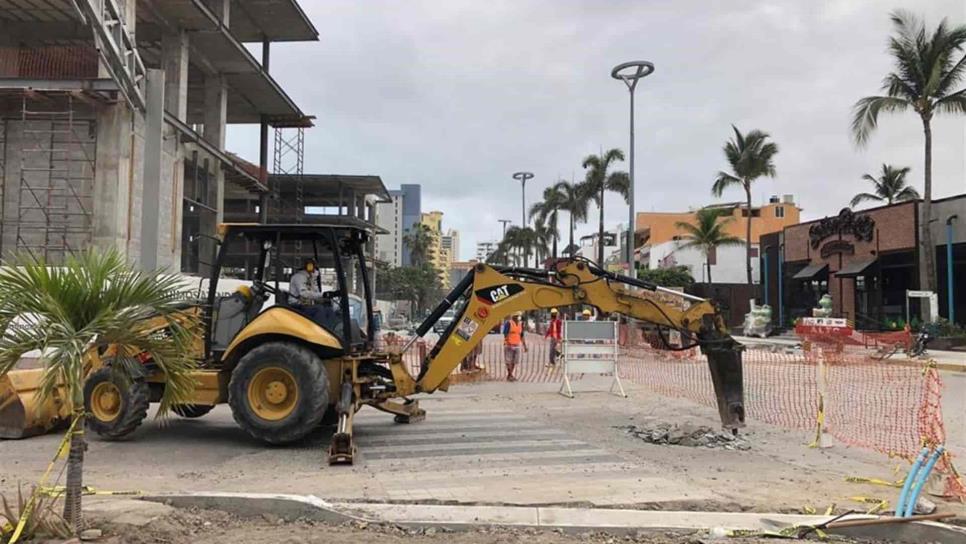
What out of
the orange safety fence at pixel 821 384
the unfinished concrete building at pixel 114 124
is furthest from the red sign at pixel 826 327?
the unfinished concrete building at pixel 114 124

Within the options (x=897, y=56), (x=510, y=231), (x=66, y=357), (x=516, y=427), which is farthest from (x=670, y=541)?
(x=510, y=231)

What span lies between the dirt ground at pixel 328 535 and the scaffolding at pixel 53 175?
22402 millimetres

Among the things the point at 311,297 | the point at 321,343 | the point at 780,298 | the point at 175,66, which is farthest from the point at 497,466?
the point at 780,298

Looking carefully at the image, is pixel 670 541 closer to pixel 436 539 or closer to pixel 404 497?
pixel 436 539

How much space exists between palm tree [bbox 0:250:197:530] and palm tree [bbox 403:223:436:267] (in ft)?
441

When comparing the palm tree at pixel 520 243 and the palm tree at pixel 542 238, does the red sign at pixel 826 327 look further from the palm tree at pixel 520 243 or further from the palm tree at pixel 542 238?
the palm tree at pixel 520 243

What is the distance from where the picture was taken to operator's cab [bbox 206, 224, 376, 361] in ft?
31.1

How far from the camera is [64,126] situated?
25.8 m

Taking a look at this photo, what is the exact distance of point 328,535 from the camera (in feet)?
18.3

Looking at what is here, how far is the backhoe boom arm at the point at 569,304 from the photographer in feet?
32.8

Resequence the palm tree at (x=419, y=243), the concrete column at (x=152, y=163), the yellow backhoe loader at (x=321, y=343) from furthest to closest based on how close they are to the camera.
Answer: the palm tree at (x=419, y=243), the concrete column at (x=152, y=163), the yellow backhoe loader at (x=321, y=343)

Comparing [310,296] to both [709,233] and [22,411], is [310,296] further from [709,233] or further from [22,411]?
[709,233]

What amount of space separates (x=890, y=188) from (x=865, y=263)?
82.8ft

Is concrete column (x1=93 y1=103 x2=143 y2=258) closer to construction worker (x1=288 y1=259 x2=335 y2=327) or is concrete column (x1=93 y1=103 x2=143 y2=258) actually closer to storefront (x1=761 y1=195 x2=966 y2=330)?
construction worker (x1=288 y1=259 x2=335 y2=327)
